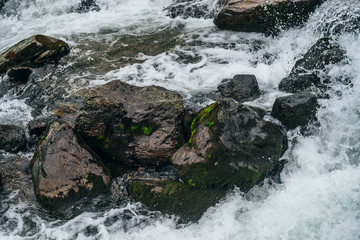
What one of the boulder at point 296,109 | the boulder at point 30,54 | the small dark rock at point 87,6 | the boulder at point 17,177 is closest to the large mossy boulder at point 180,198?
the boulder at point 17,177

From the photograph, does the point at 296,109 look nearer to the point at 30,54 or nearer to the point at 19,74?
the point at 19,74

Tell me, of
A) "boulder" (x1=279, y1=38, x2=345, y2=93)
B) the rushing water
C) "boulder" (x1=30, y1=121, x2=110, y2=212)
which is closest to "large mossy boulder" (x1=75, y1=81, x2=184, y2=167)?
"boulder" (x1=30, y1=121, x2=110, y2=212)

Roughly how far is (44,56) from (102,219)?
5387 mm

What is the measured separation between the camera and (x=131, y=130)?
5.43 metres

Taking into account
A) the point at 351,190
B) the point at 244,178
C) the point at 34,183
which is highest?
the point at 34,183

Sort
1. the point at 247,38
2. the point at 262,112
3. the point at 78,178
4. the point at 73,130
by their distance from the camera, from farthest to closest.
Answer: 1. the point at 247,38
2. the point at 262,112
3. the point at 73,130
4. the point at 78,178

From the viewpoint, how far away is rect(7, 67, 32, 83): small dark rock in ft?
26.3

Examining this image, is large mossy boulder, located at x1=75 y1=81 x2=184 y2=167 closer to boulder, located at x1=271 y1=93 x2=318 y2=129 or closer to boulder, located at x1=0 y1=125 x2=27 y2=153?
boulder, located at x1=0 y1=125 x2=27 y2=153

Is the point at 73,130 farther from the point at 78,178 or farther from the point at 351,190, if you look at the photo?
the point at 351,190

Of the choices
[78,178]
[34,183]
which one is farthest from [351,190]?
[34,183]

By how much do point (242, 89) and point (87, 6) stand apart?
827 centimetres

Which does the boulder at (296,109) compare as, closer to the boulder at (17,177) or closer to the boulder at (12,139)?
the boulder at (17,177)

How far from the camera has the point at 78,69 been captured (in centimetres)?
838

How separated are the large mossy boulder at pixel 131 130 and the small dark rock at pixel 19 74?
3496 millimetres
